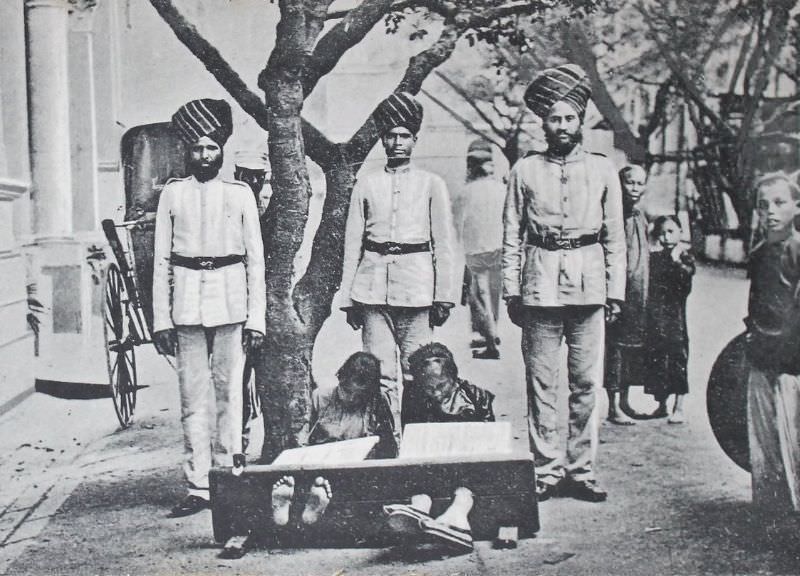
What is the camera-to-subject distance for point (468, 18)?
15.6 ft

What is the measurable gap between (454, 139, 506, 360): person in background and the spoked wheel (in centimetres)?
165

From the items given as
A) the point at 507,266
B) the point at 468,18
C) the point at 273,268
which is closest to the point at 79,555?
the point at 273,268

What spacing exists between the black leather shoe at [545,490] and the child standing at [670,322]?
26.9 inches

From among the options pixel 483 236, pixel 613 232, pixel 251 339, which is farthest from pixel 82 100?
pixel 613 232

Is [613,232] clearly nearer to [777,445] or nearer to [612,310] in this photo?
[612,310]

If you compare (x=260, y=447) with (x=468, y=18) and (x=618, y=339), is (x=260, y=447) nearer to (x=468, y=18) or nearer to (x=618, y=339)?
(x=618, y=339)

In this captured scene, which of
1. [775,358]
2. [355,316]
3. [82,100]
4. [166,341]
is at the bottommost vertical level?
[775,358]

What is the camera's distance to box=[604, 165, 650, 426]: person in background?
4.81m

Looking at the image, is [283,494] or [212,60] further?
[212,60]

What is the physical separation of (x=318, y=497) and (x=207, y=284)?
1084 mm

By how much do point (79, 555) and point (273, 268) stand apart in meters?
1.54

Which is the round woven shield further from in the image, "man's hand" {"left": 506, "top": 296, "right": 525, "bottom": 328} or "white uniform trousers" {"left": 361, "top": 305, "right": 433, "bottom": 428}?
"white uniform trousers" {"left": 361, "top": 305, "right": 433, "bottom": 428}

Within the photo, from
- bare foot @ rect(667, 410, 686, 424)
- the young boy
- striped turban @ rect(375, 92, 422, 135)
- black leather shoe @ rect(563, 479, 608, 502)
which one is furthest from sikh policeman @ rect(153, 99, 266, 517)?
the young boy

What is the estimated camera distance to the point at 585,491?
4.65 meters
